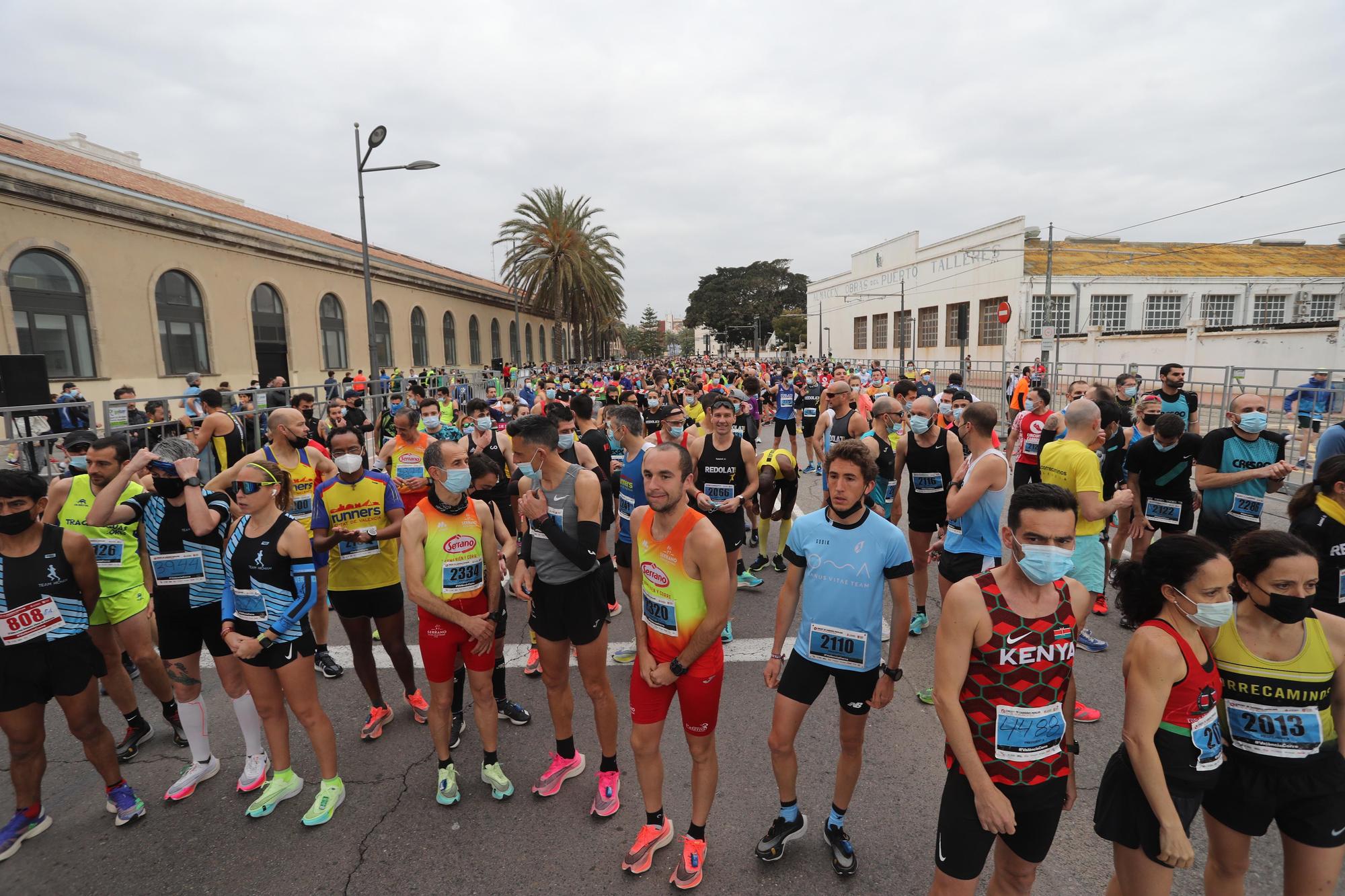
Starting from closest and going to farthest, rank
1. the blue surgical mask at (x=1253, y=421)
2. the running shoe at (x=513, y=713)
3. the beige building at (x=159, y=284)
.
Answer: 1. the running shoe at (x=513, y=713)
2. the blue surgical mask at (x=1253, y=421)
3. the beige building at (x=159, y=284)

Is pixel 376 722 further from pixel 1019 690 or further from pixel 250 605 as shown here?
pixel 1019 690

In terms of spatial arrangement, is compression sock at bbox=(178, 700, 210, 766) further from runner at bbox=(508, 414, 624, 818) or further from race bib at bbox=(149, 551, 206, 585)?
runner at bbox=(508, 414, 624, 818)

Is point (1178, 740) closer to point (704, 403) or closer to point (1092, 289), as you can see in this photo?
point (704, 403)

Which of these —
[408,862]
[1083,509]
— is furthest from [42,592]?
[1083,509]

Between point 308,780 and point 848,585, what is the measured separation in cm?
335

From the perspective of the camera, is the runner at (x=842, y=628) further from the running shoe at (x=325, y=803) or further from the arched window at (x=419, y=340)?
the arched window at (x=419, y=340)

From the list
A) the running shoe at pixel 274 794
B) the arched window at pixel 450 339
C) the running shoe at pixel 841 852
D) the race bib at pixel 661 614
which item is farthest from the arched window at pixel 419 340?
the running shoe at pixel 841 852

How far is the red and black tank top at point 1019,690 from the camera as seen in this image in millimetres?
2189

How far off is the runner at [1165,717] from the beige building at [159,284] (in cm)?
2101

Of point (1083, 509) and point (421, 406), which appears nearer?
point (1083, 509)

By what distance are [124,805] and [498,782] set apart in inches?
77.4

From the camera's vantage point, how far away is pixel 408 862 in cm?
310

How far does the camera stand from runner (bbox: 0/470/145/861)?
3211 millimetres

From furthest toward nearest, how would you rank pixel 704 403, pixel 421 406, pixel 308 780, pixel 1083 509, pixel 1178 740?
pixel 421 406 < pixel 704 403 < pixel 1083 509 < pixel 308 780 < pixel 1178 740
